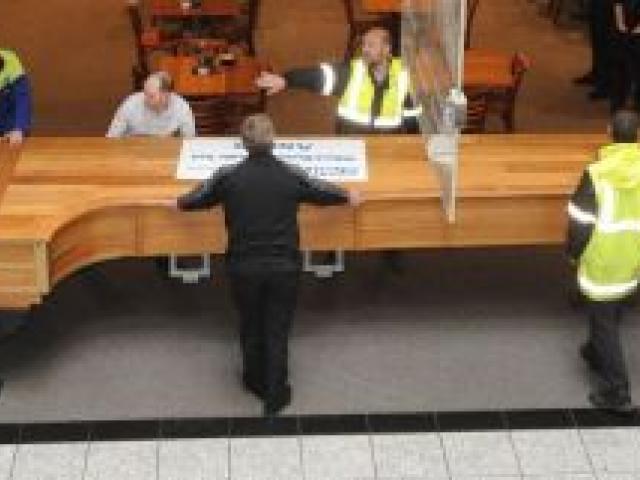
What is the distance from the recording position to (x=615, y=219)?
6.32m

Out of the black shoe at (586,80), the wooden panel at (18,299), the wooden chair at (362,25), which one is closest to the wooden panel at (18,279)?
the wooden panel at (18,299)

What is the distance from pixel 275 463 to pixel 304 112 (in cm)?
444

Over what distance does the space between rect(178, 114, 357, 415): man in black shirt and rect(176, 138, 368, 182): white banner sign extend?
1.47ft

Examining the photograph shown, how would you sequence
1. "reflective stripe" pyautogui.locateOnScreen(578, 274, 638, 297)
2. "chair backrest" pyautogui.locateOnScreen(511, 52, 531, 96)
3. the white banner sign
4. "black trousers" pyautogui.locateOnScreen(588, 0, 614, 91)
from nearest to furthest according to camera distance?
"reflective stripe" pyautogui.locateOnScreen(578, 274, 638, 297) → the white banner sign → "chair backrest" pyautogui.locateOnScreen(511, 52, 531, 96) → "black trousers" pyautogui.locateOnScreen(588, 0, 614, 91)

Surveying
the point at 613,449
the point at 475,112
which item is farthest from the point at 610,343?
the point at 475,112

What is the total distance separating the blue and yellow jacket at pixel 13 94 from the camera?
7.71m

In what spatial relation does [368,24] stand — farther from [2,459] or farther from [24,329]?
[2,459]

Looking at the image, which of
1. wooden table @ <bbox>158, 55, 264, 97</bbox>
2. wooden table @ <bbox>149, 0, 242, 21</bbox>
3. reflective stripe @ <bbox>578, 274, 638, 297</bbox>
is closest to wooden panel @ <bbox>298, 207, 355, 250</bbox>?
reflective stripe @ <bbox>578, 274, 638, 297</bbox>

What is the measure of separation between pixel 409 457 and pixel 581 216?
1.44 metres

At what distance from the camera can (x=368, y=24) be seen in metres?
11.0

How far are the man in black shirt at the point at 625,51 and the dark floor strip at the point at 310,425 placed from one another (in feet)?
13.8

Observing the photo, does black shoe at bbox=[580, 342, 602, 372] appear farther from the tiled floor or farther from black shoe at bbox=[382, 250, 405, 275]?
black shoe at bbox=[382, 250, 405, 275]

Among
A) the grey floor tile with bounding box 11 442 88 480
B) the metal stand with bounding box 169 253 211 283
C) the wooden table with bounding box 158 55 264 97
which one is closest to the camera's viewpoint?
the grey floor tile with bounding box 11 442 88 480

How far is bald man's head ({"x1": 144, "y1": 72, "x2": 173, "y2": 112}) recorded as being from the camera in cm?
718
